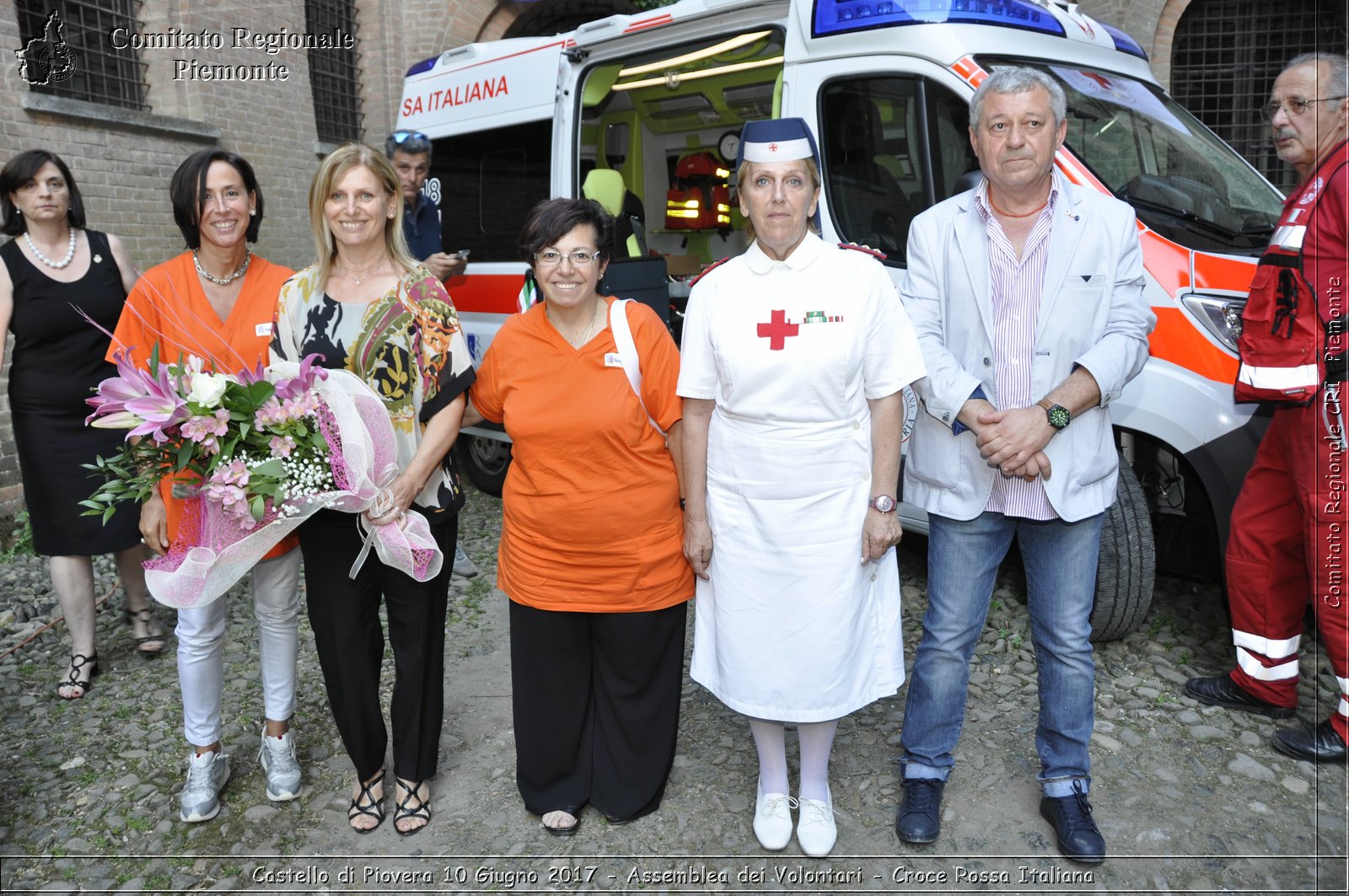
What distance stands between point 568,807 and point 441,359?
1.38 metres

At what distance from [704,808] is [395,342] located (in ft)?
5.51

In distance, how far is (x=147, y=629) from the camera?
447cm

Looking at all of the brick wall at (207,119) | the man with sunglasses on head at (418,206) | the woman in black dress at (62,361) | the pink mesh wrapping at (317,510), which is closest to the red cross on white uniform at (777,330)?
the pink mesh wrapping at (317,510)

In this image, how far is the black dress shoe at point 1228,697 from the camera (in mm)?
3498

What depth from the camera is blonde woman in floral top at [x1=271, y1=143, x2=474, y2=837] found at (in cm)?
275

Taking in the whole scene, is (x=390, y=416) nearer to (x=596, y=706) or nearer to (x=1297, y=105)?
(x=596, y=706)

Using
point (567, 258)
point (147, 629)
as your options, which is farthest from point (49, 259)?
point (567, 258)

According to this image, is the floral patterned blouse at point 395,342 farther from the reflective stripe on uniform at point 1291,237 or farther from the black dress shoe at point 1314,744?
the black dress shoe at point 1314,744

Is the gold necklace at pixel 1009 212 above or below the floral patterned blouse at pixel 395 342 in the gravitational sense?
above

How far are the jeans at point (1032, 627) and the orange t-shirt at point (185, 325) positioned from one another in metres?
1.91

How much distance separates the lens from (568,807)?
9.87 ft

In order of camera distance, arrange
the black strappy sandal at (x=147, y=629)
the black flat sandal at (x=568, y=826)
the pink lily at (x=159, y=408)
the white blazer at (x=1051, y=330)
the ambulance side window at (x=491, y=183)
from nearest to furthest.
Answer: the pink lily at (x=159, y=408) < the white blazer at (x=1051, y=330) < the black flat sandal at (x=568, y=826) < the black strappy sandal at (x=147, y=629) < the ambulance side window at (x=491, y=183)

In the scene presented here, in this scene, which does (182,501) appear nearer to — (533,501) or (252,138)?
(533,501)

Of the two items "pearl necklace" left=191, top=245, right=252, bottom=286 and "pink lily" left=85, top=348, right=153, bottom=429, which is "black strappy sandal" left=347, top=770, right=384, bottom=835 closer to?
"pink lily" left=85, top=348, right=153, bottom=429
